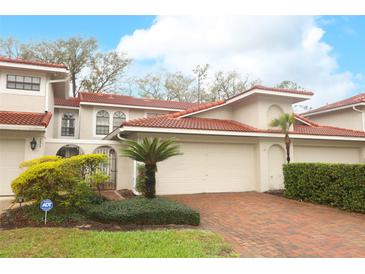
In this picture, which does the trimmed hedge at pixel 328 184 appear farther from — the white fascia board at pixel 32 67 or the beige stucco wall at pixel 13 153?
the white fascia board at pixel 32 67

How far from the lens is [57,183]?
758cm

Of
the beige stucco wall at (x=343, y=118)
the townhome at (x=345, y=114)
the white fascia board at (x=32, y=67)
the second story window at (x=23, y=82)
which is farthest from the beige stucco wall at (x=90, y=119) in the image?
the beige stucco wall at (x=343, y=118)

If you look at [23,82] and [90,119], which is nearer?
[23,82]

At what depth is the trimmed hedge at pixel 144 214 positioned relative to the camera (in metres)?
6.94

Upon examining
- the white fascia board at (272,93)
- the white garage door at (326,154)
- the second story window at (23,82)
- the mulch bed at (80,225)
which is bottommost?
the mulch bed at (80,225)

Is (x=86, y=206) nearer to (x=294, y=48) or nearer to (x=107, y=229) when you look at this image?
(x=107, y=229)

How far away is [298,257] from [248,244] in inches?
41.2

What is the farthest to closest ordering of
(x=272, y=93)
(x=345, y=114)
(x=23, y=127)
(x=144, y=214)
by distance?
(x=345, y=114) → (x=272, y=93) → (x=23, y=127) → (x=144, y=214)

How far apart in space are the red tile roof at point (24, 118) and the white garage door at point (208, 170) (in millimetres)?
5462

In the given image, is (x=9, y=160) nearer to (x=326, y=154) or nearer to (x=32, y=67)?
(x=32, y=67)

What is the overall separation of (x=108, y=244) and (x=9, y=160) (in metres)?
8.40

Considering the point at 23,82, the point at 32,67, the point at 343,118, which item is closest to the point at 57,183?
the point at 32,67
